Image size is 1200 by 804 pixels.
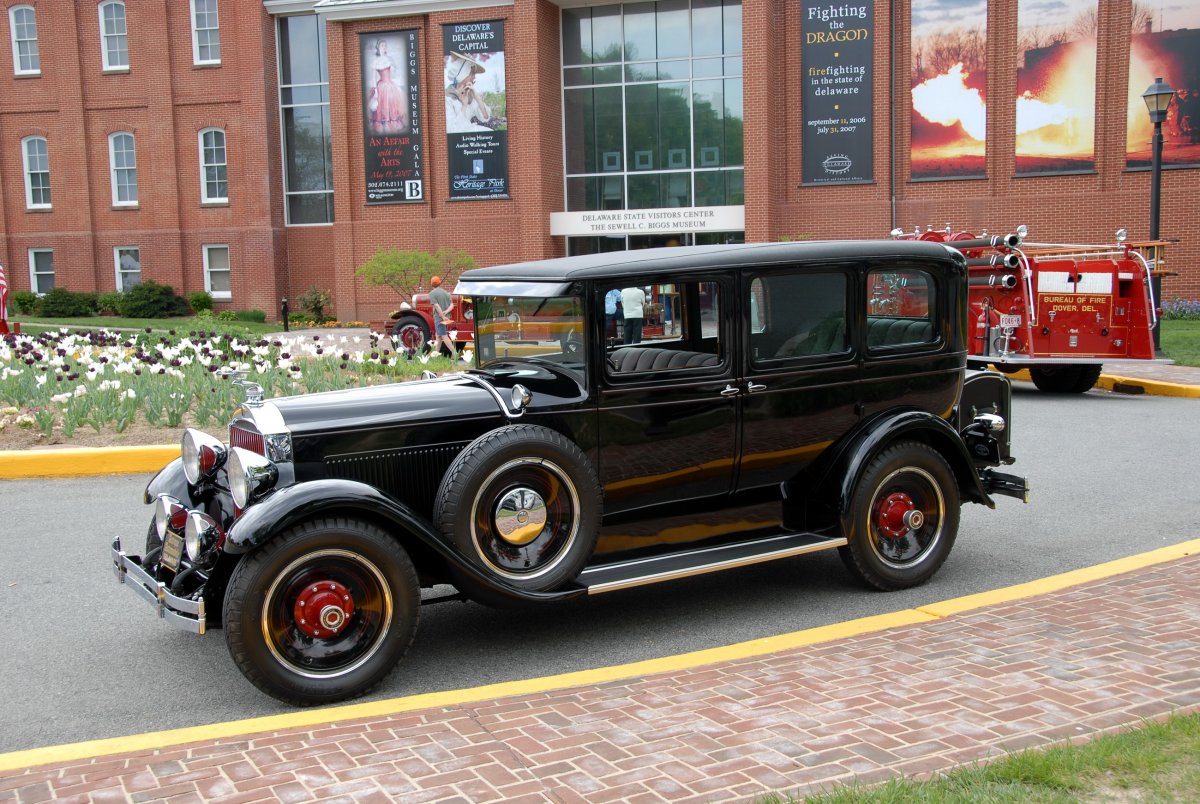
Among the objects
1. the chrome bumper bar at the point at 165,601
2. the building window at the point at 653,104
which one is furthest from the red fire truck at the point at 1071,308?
the building window at the point at 653,104

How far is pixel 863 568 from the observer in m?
5.88

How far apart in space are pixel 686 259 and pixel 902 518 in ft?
6.15

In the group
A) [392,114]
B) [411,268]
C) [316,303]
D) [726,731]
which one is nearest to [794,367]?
[726,731]

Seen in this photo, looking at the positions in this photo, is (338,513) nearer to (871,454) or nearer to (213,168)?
A: (871,454)

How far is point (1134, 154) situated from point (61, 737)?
29.0 metres

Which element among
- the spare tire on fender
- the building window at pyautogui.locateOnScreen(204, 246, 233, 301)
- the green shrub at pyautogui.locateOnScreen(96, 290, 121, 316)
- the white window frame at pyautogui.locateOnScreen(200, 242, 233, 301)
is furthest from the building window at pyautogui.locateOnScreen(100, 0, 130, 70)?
the spare tire on fender

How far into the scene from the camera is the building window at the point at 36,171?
35.5 metres

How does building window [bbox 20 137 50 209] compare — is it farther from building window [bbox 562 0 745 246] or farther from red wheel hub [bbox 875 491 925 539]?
red wheel hub [bbox 875 491 925 539]

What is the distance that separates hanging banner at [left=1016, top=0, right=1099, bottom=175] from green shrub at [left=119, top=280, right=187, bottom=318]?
25450 mm

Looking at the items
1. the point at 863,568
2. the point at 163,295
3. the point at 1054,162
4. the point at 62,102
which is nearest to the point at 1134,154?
the point at 1054,162

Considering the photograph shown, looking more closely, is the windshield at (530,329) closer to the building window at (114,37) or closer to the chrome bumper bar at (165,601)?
the chrome bumper bar at (165,601)

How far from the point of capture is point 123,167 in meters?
35.3

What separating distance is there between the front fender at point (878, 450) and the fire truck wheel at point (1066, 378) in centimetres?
898

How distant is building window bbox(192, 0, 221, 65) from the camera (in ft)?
111
